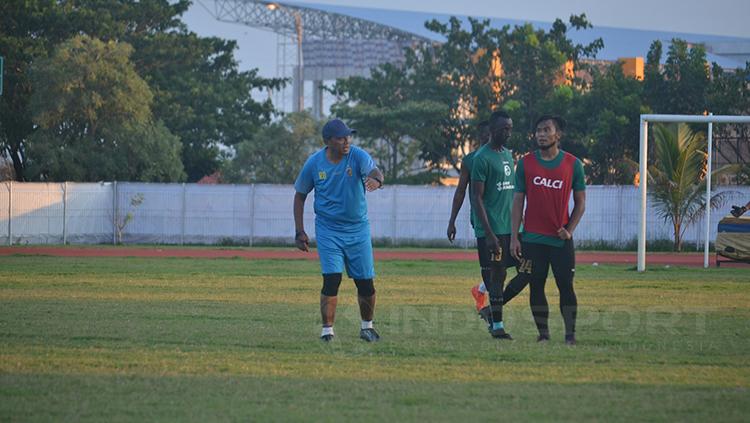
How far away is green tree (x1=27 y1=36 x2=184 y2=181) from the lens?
47344 millimetres

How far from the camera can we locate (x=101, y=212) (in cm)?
4069

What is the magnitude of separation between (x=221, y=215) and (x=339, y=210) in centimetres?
2980

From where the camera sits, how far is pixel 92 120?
48.0 m

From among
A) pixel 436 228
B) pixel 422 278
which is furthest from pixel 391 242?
pixel 422 278

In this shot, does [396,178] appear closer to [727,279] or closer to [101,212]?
[101,212]

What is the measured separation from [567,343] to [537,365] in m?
1.51

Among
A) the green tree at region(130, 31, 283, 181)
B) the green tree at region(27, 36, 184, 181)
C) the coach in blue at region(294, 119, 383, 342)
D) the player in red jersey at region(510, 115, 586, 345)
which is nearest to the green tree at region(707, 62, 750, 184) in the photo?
the green tree at region(27, 36, 184, 181)

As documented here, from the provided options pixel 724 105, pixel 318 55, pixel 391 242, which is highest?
pixel 318 55

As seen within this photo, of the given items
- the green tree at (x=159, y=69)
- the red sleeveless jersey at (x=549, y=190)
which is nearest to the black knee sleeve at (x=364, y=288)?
the red sleeveless jersey at (x=549, y=190)

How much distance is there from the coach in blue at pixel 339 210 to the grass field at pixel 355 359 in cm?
41

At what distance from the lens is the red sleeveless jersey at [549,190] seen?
35.8ft

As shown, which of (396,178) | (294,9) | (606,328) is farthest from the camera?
(294,9)

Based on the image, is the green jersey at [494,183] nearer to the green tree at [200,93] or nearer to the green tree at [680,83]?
the green tree at [680,83]

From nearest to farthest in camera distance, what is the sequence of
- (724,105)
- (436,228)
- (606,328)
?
(606,328), (436,228), (724,105)
